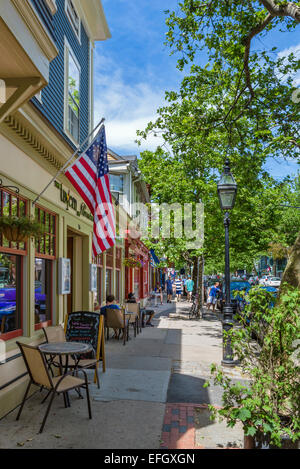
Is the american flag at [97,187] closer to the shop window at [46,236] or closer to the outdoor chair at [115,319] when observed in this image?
the shop window at [46,236]

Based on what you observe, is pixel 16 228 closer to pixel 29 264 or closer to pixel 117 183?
pixel 29 264

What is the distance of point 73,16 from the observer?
10281mm

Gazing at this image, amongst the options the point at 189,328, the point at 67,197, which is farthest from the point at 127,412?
the point at 189,328

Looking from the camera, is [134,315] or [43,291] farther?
[134,315]

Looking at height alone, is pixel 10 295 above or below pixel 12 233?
below

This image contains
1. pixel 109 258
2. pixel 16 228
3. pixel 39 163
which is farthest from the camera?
pixel 109 258

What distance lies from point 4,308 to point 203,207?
11.8 meters

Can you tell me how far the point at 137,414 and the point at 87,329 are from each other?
233 centimetres

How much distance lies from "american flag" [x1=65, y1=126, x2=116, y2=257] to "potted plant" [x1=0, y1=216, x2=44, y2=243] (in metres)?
1.52

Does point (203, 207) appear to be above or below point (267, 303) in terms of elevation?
above

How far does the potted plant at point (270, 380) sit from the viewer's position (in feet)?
11.4

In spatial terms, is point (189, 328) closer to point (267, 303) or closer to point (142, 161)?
point (142, 161)

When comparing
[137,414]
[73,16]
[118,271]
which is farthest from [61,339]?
[118,271]
